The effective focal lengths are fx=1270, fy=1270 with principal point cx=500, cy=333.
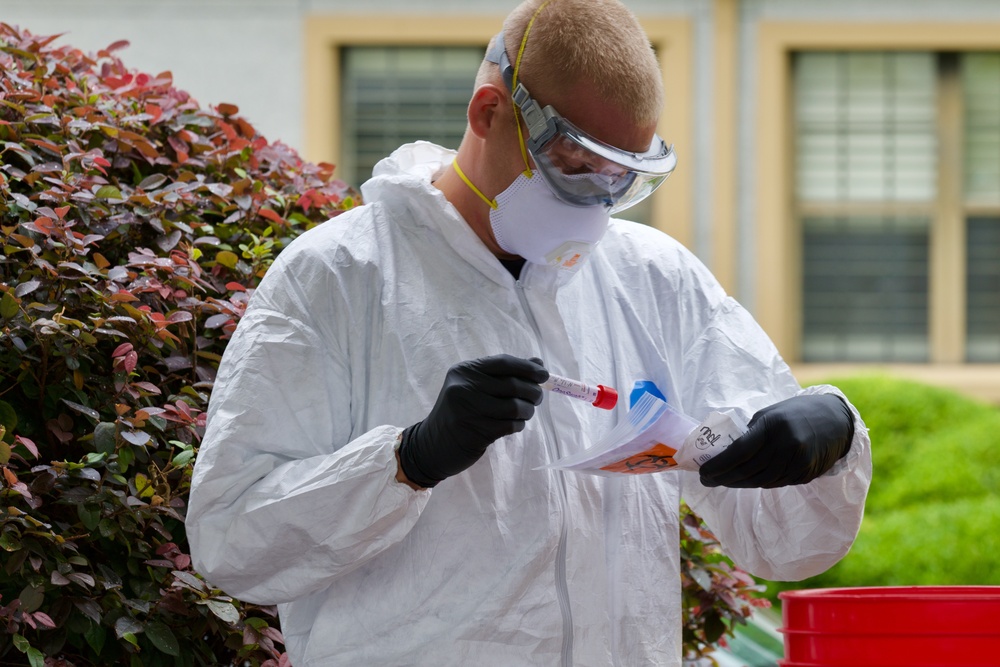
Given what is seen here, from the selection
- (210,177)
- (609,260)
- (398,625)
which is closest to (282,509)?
(398,625)

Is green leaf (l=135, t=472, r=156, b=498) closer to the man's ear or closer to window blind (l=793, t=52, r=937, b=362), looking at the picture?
the man's ear

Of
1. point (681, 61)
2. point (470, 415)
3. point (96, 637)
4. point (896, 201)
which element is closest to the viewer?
point (470, 415)

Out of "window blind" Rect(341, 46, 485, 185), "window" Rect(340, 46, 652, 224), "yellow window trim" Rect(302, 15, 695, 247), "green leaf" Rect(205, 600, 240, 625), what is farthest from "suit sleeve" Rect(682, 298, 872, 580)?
"window blind" Rect(341, 46, 485, 185)

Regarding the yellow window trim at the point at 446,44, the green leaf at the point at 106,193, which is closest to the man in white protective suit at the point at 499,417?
the green leaf at the point at 106,193

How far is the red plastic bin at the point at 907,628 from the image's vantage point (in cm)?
182

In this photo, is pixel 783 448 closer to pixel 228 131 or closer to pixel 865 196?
pixel 228 131

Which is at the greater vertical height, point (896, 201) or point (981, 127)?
point (981, 127)

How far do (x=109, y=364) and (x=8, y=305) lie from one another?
20 centimetres

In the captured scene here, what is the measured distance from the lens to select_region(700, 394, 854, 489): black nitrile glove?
1699 millimetres

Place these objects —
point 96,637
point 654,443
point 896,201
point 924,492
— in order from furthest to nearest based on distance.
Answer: point 896,201
point 924,492
point 96,637
point 654,443

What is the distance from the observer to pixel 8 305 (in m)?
2.09

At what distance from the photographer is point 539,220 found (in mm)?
1849

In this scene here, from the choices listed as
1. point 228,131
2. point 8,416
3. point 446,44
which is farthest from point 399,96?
point 8,416

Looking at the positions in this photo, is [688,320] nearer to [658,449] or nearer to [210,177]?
[658,449]
